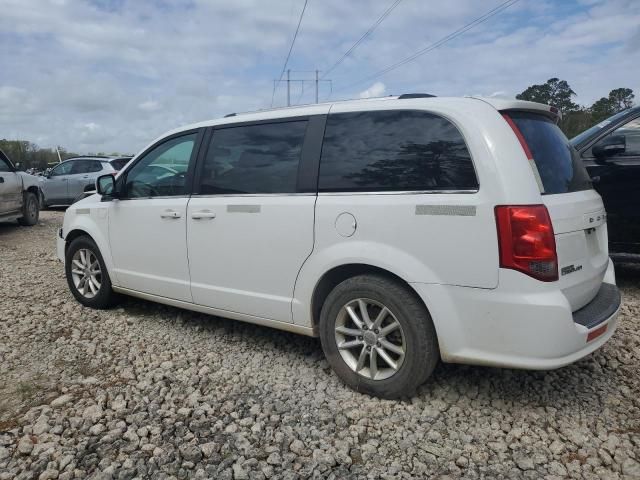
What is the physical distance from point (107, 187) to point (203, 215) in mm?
1397

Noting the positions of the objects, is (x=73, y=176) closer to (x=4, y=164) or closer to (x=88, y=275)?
(x=4, y=164)

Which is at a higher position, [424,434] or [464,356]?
[464,356]

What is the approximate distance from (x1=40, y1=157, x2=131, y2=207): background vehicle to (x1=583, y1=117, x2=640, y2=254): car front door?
1250cm

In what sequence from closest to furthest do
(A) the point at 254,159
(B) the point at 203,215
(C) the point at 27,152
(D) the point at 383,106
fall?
(D) the point at 383,106, (A) the point at 254,159, (B) the point at 203,215, (C) the point at 27,152

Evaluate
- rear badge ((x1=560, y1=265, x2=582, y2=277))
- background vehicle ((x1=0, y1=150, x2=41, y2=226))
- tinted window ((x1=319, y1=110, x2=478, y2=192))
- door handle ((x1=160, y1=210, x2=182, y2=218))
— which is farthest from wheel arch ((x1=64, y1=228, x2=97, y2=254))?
background vehicle ((x1=0, y1=150, x2=41, y2=226))

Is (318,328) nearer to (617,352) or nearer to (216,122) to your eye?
(216,122)

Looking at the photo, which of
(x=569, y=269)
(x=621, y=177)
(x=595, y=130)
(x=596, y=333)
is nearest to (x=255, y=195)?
(x=569, y=269)

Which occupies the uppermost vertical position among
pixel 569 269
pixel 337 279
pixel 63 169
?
pixel 63 169

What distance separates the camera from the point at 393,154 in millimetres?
2988

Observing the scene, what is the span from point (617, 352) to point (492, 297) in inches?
69.3

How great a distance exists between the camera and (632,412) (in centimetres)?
293

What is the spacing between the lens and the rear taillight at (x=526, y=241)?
2.55 meters

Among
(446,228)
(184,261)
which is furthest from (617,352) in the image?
(184,261)

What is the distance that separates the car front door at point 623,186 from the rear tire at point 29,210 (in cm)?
1058
